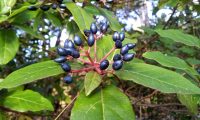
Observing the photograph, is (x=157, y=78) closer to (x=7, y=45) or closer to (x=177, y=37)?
(x=177, y=37)

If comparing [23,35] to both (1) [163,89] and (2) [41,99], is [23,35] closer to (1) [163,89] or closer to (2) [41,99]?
(2) [41,99]

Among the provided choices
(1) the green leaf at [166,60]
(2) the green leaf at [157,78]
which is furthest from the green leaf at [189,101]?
(2) the green leaf at [157,78]

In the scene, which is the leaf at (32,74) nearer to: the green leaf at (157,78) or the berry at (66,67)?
the berry at (66,67)

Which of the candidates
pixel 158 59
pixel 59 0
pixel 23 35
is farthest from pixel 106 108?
pixel 23 35

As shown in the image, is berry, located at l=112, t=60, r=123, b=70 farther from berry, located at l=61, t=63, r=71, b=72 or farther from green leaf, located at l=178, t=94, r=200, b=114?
green leaf, located at l=178, t=94, r=200, b=114

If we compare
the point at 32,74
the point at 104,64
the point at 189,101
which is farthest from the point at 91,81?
the point at 189,101

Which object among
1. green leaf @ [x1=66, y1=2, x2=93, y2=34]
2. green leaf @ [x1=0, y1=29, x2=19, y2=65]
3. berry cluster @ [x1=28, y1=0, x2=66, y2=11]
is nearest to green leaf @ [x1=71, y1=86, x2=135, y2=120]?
green leaf @ [x1=66, y1=2, x2=93, y2=34]
